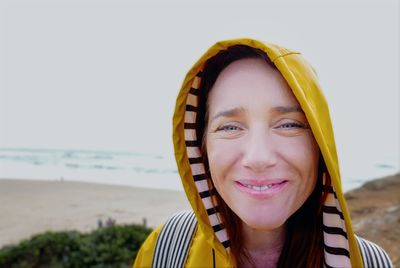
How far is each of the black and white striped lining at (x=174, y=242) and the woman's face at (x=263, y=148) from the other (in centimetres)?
46

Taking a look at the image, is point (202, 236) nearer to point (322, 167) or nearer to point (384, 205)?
point (322, 167)

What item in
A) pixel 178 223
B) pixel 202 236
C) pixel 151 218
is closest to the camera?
pixel 202 236

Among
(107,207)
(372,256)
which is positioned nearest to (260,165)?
(372,256)

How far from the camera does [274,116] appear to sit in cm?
142

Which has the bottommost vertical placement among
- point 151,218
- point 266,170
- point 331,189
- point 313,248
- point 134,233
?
point 151,218

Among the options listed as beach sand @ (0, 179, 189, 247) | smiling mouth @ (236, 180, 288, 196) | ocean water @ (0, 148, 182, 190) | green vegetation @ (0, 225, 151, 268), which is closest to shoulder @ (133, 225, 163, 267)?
smiling mouth @ (236, 180, 288, 196)

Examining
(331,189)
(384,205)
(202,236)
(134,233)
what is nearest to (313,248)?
(331,189)

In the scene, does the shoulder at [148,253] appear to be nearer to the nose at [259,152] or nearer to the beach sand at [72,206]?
the nose at [259,152]

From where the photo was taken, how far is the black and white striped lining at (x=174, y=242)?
1818 mm

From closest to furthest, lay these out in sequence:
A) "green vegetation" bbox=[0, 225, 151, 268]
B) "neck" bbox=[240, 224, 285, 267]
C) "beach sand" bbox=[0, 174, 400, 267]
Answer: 1. "neck" bbox=[240, 224, 285, 267]
2. "beach sand" bbox=[0, 174, 400, 267]
3. "green vegetation" bbox=[0, 225, 151, 268]

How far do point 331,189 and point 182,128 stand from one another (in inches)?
28.9

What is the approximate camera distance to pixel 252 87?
1.45m

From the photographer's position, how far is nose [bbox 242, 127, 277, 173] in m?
1.36

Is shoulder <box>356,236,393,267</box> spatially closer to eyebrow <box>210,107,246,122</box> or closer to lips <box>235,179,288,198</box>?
lips <box>235,179,288,198</box>
